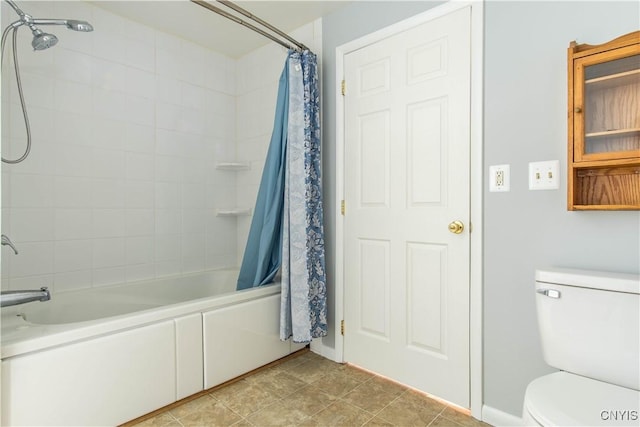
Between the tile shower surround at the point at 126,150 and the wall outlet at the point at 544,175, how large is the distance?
5.72ft

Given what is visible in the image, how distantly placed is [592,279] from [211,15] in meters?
2.64

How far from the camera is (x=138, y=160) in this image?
8.07 feet

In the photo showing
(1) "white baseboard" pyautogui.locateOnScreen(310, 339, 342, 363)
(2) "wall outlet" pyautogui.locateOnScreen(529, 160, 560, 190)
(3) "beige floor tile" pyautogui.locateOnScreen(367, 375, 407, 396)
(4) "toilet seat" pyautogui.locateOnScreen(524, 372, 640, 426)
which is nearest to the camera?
(4) "toilet seat" pyautogui.locateOnScreen(524, 372, 640, 426)

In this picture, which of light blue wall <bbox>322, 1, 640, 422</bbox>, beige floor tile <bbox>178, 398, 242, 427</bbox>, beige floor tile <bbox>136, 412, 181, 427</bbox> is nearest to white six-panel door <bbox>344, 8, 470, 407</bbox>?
light blue wall <bbox>322, 1, 640, 422</bbox>

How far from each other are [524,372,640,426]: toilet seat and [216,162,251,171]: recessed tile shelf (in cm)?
248

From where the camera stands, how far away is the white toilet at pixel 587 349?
102 centimetres

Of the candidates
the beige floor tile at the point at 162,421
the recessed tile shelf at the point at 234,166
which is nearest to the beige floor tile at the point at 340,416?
the beige floor tile at the point at 162,421

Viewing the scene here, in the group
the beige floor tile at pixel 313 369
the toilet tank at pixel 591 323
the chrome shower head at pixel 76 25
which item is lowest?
the beige floor tile at pixel 313 369

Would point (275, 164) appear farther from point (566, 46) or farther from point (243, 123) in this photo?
point (566, 46)

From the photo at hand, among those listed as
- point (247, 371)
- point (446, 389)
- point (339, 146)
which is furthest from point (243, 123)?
point (446, 389)

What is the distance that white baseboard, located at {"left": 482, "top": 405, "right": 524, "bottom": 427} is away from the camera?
1.54 metres

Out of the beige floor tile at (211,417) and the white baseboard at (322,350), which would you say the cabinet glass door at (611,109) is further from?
the beige floor tile at (211,417)

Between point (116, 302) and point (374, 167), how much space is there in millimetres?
1931

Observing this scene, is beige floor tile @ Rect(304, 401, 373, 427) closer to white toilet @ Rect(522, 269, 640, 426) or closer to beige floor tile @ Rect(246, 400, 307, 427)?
beige floor tile @ Rect(246, 400, 307, 427)
